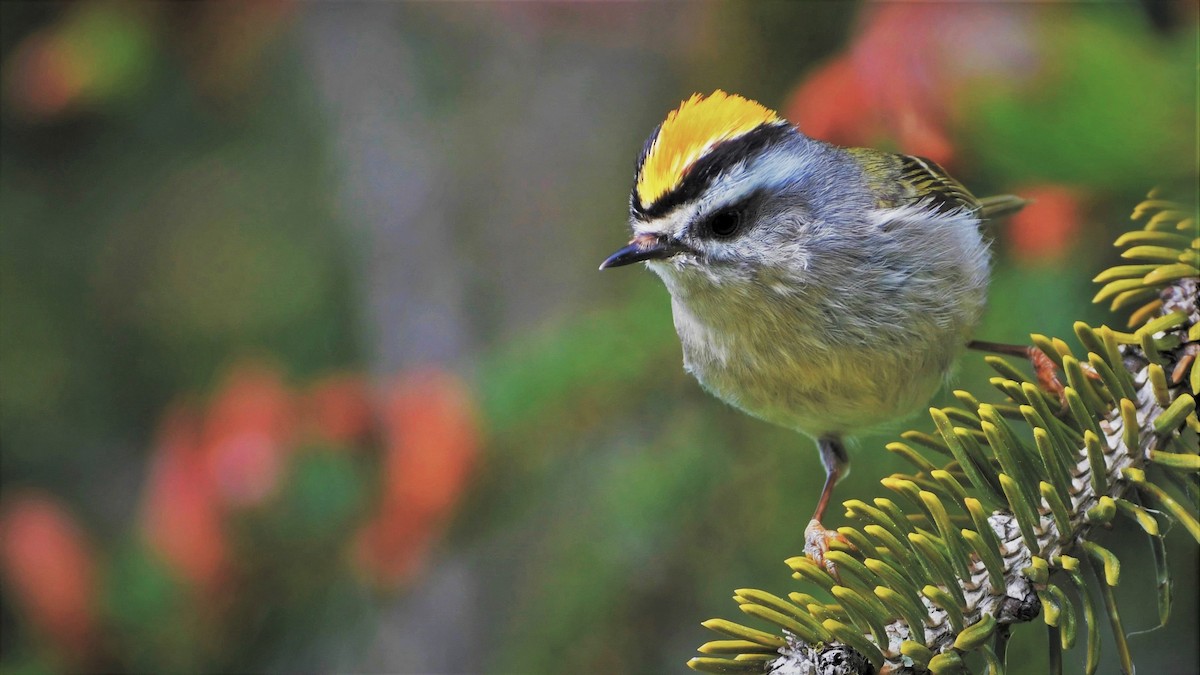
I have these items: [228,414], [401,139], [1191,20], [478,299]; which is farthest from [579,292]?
[1191,20]

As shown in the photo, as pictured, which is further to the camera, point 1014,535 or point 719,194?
point 719,194

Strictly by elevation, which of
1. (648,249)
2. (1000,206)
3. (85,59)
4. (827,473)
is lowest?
(827,473)

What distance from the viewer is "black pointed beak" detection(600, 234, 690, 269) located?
72 centimetres

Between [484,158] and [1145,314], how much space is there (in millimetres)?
1702

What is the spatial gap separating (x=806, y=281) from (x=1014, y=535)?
0.32 metres

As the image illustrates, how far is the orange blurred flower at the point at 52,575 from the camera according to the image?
965 mm

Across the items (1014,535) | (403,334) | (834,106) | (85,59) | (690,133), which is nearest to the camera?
(1014,535)

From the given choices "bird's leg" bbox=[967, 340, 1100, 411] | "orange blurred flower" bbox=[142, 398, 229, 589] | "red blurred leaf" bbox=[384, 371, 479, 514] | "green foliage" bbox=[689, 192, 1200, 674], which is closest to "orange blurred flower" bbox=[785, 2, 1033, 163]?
"bird's leg" bbox=[967, 340, 1100, 411]

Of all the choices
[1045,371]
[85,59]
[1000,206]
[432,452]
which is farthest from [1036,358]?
[85,59]

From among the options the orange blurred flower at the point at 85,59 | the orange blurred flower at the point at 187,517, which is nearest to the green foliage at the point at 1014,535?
the orange blurred flower at the point at 187,517

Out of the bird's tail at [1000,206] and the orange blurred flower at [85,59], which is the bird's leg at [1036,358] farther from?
the orange blurred flower at [85,59]

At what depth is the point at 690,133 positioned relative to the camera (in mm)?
714

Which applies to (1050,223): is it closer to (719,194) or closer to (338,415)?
(719,194)

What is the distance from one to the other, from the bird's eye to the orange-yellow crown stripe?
6 cm
